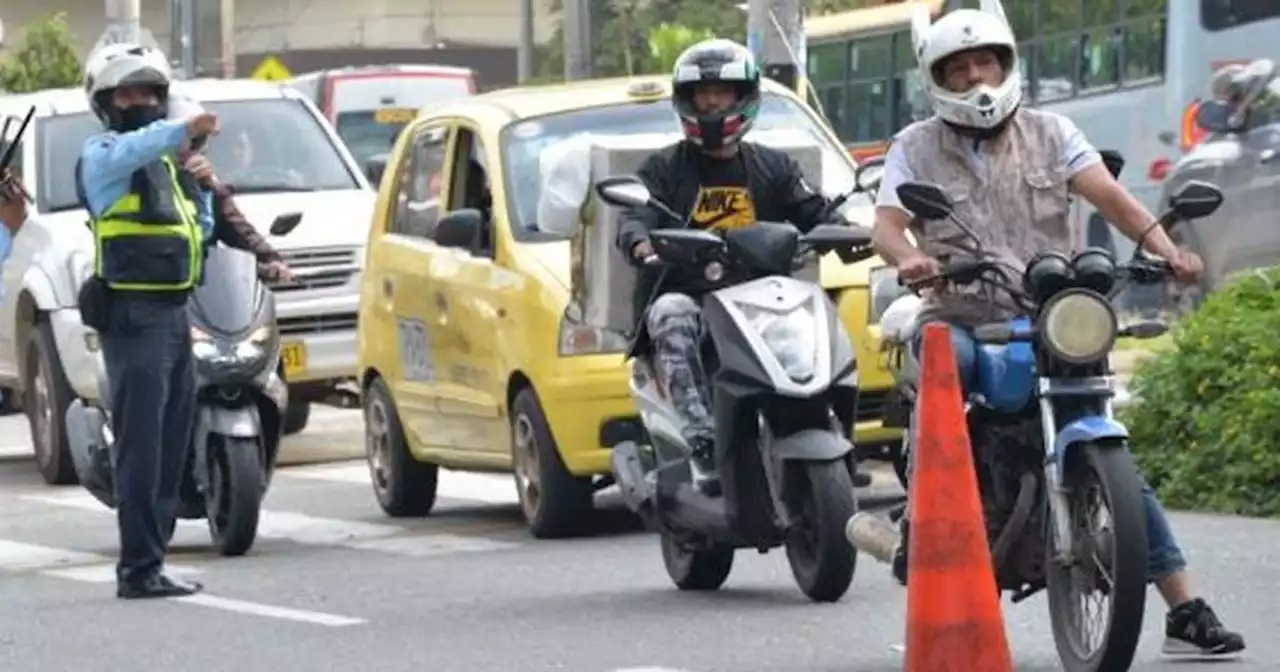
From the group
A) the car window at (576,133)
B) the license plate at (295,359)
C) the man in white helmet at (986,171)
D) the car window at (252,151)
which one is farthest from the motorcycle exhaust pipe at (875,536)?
the car window at (252,151)

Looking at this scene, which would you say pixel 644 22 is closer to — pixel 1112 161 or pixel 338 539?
pixel 338 539

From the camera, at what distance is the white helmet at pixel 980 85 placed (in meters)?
8.99

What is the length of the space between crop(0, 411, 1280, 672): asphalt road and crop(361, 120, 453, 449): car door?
0.50 meters

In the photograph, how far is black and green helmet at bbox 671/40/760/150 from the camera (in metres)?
11.3

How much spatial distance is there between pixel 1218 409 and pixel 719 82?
124 inches

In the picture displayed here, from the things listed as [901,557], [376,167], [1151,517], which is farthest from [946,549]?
[376,167]

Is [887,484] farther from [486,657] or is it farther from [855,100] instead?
[855,100]

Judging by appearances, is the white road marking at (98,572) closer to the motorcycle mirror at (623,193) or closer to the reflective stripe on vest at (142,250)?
the reflective stripe on vest at (142,250)

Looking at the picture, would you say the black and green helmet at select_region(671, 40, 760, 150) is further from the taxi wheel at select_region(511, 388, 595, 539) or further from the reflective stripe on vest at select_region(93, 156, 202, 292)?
the taxi wheel at select_region(511, 388, 595, 539)

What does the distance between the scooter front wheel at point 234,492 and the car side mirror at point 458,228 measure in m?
1.08

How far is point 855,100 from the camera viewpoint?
36344 mm

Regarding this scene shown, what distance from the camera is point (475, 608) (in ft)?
37.2

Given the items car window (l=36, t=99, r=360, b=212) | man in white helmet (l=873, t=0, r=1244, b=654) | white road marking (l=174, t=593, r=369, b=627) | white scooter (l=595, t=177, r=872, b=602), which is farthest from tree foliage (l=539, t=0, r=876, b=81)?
man in white helmet (l=873, t=0, r=1244, b=654)

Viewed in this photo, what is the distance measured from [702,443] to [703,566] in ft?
1.69
